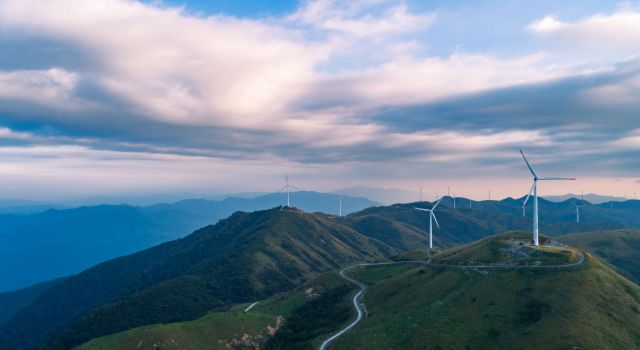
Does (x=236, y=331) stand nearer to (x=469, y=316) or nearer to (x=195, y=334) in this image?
(x=195, y=334)

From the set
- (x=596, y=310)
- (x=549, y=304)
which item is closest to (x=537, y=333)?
(x=549, y=304)

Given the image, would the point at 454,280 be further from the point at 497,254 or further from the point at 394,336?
the point at 394,336

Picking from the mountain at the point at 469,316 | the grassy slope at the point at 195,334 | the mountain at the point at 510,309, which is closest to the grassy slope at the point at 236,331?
the grassy slope at the point at 195,334

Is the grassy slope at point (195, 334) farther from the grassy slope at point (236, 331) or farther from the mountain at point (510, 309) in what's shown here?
the mountain at point (510, 309)

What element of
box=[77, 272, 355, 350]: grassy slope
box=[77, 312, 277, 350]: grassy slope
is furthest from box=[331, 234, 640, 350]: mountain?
box=[77, 312, 277, 350]: grassy slope

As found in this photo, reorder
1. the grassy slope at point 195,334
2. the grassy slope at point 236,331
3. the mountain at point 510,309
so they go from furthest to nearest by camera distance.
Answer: the grassy slope at point 236,331, the grassy slope at point 195,334, the mountain at point 510,309

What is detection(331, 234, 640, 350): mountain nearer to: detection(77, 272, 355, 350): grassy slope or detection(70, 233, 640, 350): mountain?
detection(70, 233, 640, 350): mountain

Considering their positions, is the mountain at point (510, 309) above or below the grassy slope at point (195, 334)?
above

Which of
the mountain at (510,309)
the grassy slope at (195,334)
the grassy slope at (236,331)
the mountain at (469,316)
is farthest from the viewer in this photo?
the grassy slope at (236,331)
